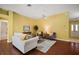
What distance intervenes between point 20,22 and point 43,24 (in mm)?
554

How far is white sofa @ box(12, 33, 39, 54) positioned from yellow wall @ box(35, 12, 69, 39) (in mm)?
357

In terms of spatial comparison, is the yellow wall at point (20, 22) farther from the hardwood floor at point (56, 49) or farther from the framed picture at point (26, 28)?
the hardwood floor at point (56, 49)

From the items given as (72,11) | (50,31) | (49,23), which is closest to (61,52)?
(50,31)

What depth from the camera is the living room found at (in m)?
2.28

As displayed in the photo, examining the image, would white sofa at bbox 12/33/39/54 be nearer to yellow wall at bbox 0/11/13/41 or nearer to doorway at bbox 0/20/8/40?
yellow wall at bbox 0/11/13/41

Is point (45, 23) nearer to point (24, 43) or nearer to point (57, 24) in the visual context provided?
point (57, 24)

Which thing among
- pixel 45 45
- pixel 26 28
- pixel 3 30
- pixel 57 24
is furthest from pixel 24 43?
pixel 57 24

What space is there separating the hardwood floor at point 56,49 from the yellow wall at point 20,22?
41 cm

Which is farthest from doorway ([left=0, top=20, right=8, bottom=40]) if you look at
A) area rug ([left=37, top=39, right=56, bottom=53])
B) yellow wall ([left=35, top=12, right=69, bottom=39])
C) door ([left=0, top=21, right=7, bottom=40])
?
area rug ([left=37, top=39, right=56, bottom=53])

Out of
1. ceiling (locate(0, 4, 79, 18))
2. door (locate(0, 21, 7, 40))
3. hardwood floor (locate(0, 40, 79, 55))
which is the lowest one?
hardwood floor (locate(0, 40, 79, 55))

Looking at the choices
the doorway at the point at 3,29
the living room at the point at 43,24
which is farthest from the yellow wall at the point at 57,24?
the doorway at the point at 3,29

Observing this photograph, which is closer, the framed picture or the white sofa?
the white sofa

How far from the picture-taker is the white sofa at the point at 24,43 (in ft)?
7.19
